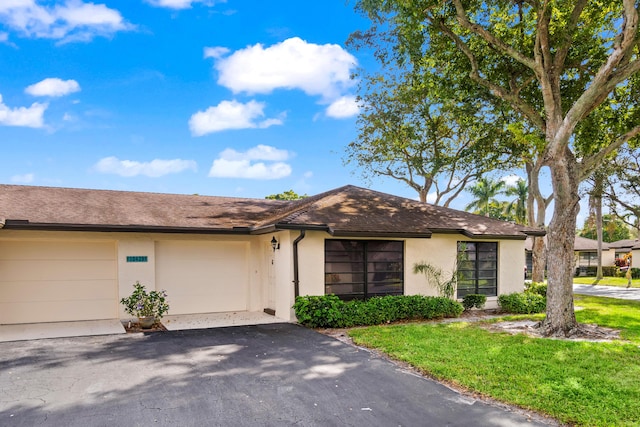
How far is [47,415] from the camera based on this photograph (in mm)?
4656

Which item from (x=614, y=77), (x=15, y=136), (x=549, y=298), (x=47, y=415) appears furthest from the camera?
(x=15, y=136)

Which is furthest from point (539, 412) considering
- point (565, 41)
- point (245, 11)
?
point (245, 11)

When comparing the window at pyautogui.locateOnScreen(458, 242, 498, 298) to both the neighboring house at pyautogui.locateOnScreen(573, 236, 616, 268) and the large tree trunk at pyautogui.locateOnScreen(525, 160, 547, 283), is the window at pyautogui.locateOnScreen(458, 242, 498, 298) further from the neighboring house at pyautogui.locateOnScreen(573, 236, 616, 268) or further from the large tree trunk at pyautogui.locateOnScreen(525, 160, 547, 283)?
the neighboring house at pyautogui.locateOnScreen(573, 236, 616, 268)

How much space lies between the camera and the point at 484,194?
4150 centimetres

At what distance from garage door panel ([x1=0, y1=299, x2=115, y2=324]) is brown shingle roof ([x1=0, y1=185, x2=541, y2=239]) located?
7.31 feet

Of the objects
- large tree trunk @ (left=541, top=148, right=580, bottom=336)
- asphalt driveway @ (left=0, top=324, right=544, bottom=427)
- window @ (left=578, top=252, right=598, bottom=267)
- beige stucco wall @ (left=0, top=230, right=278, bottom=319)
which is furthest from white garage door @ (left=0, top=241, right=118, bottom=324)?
window @ (left=578, top=252, right=598, bottom=267)


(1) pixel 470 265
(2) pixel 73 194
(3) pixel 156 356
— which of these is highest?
(2) pixel 73 194

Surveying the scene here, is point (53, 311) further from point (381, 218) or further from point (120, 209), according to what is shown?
point (381, 218)

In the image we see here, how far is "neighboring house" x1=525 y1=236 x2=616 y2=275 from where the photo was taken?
35.3 m

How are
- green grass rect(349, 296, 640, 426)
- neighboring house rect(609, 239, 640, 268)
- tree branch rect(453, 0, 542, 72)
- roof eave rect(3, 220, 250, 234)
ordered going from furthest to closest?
neighboring house rect(609, 239, 640, 268) → tree branch rect(453, 0, 542, 72) → roof eave rect(3, 220, 250, 234) → green grass rect(349, 296, 640, 426)

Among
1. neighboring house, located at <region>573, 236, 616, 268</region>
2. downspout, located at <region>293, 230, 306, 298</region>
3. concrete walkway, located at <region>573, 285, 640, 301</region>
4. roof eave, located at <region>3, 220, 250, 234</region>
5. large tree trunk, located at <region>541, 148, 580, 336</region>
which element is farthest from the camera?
neighboring house, located at <region>573, 236, 616, 268</region>

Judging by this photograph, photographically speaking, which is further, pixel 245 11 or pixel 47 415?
pixel 245 11

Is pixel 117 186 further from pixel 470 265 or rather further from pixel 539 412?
pixel 539 412

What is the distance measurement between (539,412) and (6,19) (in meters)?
14.8
